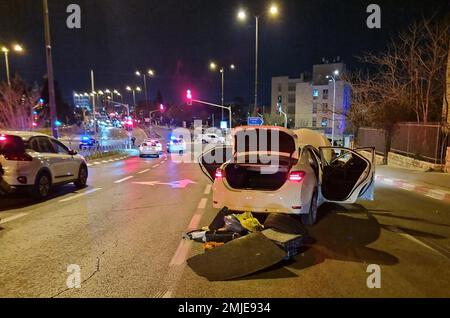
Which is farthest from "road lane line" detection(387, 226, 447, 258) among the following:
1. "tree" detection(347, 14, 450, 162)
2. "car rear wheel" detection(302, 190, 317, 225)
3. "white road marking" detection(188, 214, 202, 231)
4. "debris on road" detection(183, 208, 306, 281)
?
"tree" detection(347, 14, 450, 162)

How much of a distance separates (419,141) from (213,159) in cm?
1360

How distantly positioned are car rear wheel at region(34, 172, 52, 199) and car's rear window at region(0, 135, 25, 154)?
0.85m

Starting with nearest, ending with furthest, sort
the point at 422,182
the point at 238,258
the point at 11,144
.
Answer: the point at 238,258 < the point at 11,144 < the point at 422,182

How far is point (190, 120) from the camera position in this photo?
133875 millimetres

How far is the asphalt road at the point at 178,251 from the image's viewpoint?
420 centimetres

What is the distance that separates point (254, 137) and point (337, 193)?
2452 millimetres

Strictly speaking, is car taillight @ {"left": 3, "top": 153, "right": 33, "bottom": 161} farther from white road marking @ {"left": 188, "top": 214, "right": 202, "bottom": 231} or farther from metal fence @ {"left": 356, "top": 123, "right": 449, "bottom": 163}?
metal fence @ {"left": 356, "top": 123, "right": 449, "bottom": 163}

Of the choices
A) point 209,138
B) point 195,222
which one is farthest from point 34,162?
point 209,138

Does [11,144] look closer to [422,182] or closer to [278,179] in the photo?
[278,179]

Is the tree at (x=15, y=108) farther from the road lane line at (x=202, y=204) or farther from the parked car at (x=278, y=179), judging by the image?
the parked car at (x=278, y=179)

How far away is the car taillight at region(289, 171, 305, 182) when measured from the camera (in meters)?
6.37

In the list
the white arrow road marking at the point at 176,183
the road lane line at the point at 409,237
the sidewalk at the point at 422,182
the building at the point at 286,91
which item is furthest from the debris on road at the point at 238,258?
the building at the point at 286,91

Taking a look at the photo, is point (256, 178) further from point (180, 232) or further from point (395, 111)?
point (395, 111)

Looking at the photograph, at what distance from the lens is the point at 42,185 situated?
9.84m
